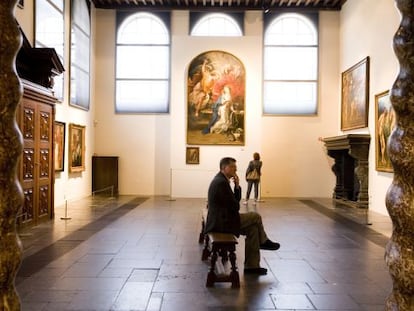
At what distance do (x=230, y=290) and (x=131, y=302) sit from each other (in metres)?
A: 1.12

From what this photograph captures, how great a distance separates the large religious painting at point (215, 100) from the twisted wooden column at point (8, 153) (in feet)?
47.9

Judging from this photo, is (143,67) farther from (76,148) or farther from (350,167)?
(350,167)

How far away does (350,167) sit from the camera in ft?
51.8

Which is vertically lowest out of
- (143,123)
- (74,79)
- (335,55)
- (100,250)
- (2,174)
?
(100,250)

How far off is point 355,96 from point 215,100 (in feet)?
16.2

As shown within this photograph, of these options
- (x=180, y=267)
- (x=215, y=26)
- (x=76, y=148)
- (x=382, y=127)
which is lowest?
(x=180, y=267)

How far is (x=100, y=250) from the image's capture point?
7.16 m

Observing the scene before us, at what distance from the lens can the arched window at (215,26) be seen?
57.7 feet

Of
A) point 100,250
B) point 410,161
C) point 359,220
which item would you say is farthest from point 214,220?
point 359,220

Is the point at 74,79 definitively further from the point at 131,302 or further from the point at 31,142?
the point at 131,302

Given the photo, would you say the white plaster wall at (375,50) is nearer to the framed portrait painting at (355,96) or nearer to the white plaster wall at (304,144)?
the framed portrait painting at (355,96)

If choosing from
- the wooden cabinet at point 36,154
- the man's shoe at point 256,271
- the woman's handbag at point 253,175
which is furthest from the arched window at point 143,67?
the man's shoe at point 256,271

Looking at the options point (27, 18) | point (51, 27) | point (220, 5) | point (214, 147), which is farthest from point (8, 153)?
point (220, 5)

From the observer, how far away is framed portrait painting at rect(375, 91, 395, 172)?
1205cm
